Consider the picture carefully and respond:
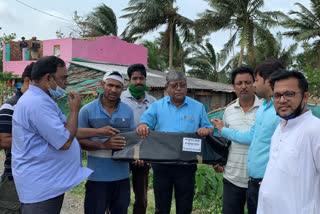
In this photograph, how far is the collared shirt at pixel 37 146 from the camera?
7.76 ft

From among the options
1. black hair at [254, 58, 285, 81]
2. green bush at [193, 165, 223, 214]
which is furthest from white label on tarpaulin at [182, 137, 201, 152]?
green bush at [193, 165, 223, 214]

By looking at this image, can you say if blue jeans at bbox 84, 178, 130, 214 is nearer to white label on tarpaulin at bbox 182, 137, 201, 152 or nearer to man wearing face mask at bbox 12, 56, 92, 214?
man wearing face mask at bbox 12, 56, 92, 214

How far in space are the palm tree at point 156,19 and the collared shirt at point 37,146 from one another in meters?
22.2

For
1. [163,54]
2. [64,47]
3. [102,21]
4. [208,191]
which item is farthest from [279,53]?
[208,191]

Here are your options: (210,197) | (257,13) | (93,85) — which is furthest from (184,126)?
(257,13)

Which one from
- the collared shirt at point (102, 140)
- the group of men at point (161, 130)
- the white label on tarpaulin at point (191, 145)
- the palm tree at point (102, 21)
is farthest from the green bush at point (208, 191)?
the palm tree at point (102, 21)

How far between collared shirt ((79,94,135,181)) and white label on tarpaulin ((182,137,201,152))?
681 mm

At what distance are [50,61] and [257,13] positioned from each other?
22.1 meters

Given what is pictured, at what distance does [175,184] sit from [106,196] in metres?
0.77

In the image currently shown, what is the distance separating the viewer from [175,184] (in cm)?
339

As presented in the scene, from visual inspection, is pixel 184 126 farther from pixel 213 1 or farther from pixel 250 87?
pixel 213 1

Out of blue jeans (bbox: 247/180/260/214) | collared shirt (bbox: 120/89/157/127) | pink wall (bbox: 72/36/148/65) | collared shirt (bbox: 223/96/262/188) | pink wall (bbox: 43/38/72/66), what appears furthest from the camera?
pink wall (bbox: 72/36/148/65)

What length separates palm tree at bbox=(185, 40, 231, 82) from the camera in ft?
92.5

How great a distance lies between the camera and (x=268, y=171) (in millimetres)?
2273
